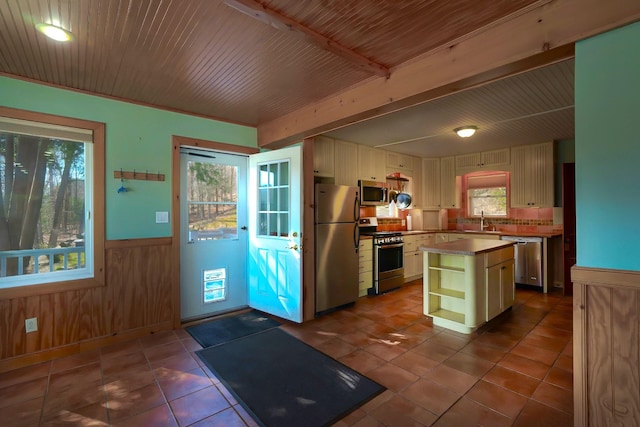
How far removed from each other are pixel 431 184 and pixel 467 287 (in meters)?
3.49

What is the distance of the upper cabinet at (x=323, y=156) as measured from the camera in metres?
4.36

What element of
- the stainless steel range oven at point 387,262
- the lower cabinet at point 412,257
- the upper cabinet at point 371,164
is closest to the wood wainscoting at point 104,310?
the stainless steel range oven at point 387,262

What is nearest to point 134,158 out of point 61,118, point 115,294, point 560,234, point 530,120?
point 61,118

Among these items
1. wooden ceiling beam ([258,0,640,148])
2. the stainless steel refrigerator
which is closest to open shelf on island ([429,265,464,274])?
the stainless steel refrigerator

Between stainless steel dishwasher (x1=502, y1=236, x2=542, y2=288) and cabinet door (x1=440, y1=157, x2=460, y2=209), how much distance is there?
1358 millimetres

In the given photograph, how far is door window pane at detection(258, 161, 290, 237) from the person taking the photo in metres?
3.60

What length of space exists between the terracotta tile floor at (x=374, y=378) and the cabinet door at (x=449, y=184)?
3.01m

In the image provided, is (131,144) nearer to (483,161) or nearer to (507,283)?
(507,283)

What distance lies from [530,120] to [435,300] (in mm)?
2618

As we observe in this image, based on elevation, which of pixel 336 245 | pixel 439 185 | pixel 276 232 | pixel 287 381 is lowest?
pixel 287 381

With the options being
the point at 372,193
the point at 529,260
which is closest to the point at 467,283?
the point at 372,193

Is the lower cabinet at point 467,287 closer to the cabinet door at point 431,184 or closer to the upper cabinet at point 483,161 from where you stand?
the upper cabinet at point 483,161

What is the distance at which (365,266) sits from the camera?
4.47 metres

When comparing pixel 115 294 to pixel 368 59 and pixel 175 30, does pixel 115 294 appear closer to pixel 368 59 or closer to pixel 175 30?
pixel 175 30
